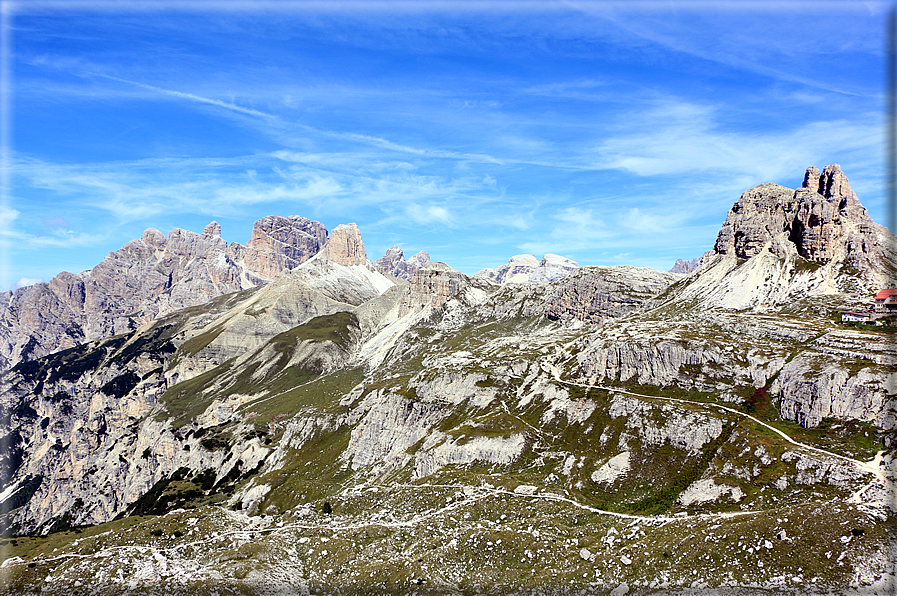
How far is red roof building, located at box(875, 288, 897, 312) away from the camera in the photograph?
570 feet

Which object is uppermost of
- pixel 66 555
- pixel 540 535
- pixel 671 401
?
pixel 671 401

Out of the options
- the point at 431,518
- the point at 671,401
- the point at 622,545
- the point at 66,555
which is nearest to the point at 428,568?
the point at 431,518

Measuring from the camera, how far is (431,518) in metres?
113

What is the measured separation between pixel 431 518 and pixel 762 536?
65650mm

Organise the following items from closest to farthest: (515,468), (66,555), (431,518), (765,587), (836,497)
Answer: (765,587), (836,497), (66,555), (431,518), (515,468)

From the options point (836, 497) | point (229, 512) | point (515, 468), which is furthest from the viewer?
point (515, 468)

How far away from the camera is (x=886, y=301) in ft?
583

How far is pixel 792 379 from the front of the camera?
12938cm

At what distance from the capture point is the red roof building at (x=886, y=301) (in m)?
174

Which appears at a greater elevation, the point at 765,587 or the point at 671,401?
the point at 671,401

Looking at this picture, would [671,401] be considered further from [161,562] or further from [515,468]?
[161,562]

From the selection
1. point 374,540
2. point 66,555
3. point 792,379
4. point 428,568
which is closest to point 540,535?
point 428,568

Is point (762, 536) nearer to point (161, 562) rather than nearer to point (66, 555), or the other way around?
point (161, 562)

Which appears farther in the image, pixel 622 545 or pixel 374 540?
pixel 374 540
